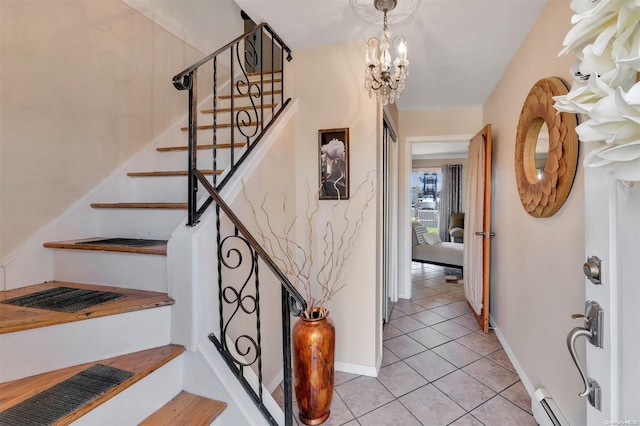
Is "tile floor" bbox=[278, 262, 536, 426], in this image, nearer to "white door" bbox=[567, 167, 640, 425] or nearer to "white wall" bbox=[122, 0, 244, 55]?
"white door" bbox=[567, 167, 640, 425]

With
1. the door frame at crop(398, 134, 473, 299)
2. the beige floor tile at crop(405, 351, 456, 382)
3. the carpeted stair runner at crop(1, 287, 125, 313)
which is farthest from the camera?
the door frame at crop(398, 134, 473, 299)

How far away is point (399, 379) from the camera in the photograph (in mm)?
2143

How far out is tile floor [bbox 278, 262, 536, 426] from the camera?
1768 mm

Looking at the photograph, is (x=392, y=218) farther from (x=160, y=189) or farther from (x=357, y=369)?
(x=160, y=189)

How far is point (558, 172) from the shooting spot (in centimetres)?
155

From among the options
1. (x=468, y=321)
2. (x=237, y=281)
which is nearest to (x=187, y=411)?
(x=237, y=281)

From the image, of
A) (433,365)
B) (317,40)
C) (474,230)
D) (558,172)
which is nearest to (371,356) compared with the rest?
(433,365)

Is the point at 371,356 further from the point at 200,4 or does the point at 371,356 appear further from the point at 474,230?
the point at 200,4

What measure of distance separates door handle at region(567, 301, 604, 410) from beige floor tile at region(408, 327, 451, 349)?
2.09 m

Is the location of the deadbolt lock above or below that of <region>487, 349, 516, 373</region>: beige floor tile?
above

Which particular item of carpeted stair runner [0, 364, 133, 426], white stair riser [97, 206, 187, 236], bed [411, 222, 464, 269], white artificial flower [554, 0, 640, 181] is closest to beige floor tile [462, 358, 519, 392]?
white artificial flower [554, 0, 640, 181]

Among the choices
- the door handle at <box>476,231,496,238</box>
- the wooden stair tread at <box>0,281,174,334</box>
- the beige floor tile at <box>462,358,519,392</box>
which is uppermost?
the door handle at <box>476,231,496,238</box>

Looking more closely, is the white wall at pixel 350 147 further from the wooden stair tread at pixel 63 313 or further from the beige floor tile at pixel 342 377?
the wooden stair tread at pixel 63 313

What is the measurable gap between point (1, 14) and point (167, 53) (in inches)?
43.8
